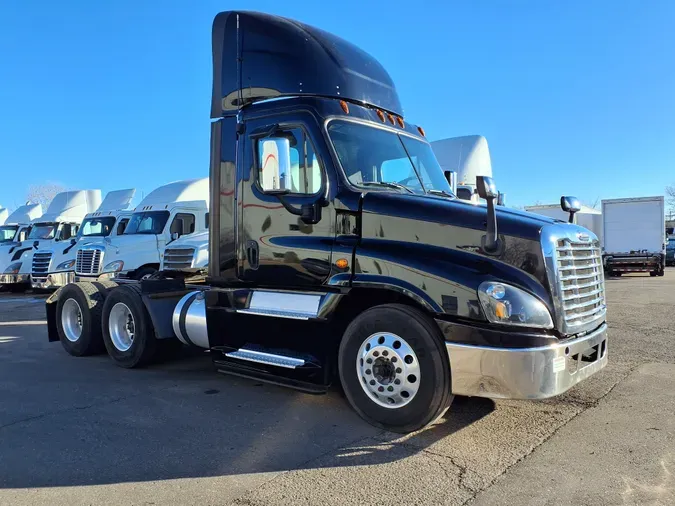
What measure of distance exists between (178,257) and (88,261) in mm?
3545

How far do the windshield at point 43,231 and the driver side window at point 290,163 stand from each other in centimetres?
1768

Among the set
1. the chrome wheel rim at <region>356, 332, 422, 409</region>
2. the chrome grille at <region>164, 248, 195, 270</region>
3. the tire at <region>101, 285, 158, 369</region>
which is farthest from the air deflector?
the chrome grille at <region>164, 248, 195, 270</region>

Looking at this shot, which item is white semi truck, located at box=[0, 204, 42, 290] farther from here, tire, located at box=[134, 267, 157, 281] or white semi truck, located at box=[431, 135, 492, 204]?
white semi truck, located at box=[431, 135, 492, 204]

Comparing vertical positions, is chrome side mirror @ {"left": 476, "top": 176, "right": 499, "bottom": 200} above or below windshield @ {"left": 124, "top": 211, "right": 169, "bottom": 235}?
below

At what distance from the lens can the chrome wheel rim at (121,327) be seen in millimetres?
7121

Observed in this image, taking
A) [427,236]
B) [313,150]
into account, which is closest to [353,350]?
[427,236]

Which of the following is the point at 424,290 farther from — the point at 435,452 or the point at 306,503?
the point at 306,503

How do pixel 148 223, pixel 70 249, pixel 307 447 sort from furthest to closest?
pixel 70 249
pixel 148 223
pixel 307 447

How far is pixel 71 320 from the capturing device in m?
8.06

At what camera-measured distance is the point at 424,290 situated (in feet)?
13.8

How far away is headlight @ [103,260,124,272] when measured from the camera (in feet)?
45.1

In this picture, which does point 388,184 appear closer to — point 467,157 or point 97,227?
point 467,157

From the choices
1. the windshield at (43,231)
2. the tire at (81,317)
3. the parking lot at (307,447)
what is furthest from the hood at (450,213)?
the windshield at (43,231)

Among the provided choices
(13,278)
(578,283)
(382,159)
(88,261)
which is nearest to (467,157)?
(88,261)
